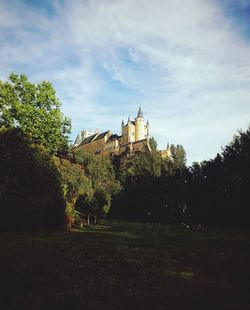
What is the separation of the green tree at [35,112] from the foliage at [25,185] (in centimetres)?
725

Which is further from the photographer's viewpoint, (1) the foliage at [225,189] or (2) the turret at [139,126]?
(2) the turret at [139,126]

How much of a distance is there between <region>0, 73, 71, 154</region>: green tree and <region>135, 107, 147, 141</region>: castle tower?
285ft

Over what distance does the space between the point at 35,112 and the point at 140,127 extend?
9227 cm

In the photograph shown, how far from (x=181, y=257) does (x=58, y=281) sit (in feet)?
20.0

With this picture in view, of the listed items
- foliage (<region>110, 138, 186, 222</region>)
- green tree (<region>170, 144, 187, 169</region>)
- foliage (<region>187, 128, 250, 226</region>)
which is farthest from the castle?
foliage (<region>187, 128, 250, 226</region>)

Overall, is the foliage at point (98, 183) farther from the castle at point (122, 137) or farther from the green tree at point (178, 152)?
the castle at point (122, 137)

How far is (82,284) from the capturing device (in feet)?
25.4

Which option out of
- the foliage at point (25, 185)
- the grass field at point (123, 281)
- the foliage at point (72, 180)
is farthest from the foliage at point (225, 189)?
the grass field at point (123, 281)

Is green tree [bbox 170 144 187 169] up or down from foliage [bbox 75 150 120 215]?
up

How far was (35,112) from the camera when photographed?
33.6 metres

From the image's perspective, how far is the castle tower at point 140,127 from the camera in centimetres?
12234

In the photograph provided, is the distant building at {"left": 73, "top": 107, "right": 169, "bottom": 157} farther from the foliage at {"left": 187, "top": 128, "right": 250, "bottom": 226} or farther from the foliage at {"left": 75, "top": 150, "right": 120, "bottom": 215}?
the foliage at {"left": 187, "top": 128, "right": 250, "bottom": 226}

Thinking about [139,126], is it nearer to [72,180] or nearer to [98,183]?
[98,183]

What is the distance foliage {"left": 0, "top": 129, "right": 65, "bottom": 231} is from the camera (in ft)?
72.5
